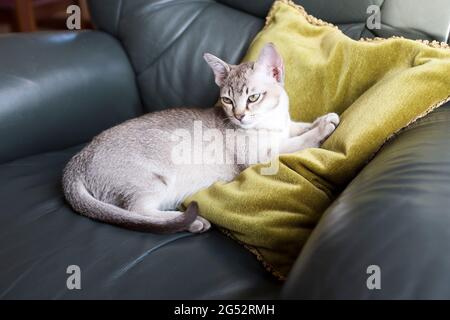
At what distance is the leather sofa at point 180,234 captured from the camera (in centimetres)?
63

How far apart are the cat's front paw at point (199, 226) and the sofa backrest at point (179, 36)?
0.58 meters

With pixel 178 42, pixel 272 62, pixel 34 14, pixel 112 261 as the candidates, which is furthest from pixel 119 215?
pixel 34 14

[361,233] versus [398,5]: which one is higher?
[398,5]

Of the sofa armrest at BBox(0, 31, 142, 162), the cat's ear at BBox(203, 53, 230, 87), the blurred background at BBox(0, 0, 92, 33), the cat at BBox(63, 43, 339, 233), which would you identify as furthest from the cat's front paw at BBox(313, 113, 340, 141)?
the blurred background at BBox(0, 0, 92, 33)

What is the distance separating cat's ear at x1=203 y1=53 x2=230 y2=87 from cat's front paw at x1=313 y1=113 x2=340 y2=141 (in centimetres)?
33

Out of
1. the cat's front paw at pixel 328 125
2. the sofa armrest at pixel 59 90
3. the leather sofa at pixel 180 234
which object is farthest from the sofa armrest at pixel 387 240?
the sofa armrest at pixel 59 90

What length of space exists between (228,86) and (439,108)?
0.53 meters

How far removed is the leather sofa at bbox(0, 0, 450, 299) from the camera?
2.05 feet

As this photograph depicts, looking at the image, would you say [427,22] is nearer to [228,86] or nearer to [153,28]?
[228,86]

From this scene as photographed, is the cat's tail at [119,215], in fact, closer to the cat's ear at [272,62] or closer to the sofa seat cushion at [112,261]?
the sofa seat cushion at [112,261]

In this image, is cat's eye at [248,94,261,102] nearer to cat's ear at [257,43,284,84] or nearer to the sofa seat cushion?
cat's ear at [257,43,284,84]

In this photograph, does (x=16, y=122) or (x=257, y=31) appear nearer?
(x=16, y=122)

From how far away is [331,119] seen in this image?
1146 millimetres
